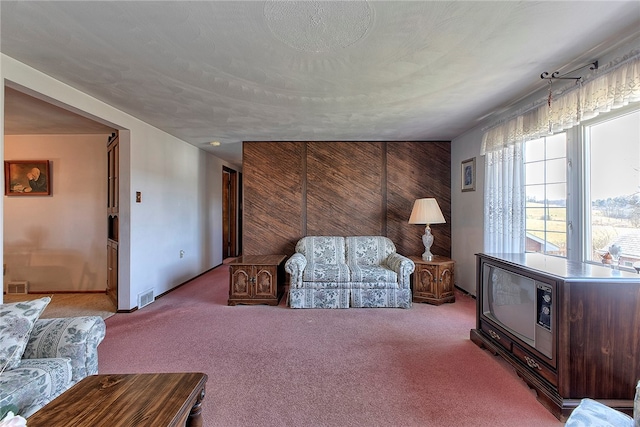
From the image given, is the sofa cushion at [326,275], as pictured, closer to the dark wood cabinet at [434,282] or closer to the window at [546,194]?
the dark wood cabinet at [434,282]

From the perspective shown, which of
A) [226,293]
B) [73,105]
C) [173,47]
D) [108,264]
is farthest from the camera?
[226,293]

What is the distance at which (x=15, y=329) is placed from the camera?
5.25ft

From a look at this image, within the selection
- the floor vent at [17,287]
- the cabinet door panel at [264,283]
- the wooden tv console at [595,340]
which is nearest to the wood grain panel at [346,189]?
the cabinet door panel at [264,283]

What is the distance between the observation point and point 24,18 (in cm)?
169

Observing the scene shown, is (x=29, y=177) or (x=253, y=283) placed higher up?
(x=29, y=177)

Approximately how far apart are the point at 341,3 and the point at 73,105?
266cm

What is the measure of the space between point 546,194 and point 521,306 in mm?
1287

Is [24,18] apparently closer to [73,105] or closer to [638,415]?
[73,105]

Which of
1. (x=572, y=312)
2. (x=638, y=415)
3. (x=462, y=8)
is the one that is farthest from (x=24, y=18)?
(x=572, y=312)

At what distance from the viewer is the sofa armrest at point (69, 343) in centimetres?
167

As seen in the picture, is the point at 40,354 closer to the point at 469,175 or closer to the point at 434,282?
the point at 434,282

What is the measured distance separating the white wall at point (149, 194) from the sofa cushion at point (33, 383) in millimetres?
1651

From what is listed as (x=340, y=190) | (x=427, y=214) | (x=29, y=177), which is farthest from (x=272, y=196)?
(x=29, y=177)

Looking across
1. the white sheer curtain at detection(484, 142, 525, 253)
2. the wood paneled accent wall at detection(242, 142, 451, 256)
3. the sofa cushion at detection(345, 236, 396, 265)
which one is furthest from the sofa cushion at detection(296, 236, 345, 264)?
the white sheer curtain at detection(484, 142, 525, 253)
